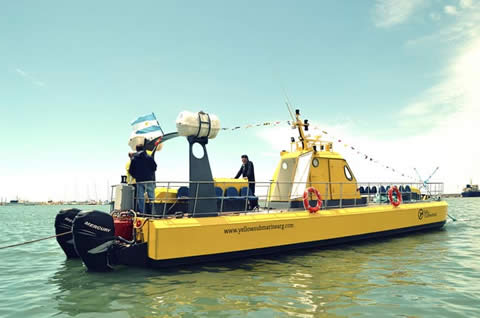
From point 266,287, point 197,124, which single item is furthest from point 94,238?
point 266,287

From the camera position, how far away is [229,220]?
831 cm

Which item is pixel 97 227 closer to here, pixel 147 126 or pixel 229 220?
pixel 229 220

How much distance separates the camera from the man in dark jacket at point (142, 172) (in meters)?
8.44

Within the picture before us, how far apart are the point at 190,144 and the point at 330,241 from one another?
18.2 ft

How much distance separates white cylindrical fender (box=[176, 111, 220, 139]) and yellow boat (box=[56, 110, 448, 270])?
7.8 inches

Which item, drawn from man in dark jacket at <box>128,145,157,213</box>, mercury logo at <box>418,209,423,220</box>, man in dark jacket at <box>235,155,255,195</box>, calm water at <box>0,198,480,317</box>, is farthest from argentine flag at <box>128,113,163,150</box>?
mercury logo at <box>418,209,423,220</box>

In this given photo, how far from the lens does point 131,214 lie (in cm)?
854

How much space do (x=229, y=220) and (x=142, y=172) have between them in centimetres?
259

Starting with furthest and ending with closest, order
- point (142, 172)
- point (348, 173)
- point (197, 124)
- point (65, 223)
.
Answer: point (348, 173), point (65, 223), point (142, 172), point (197, 124)

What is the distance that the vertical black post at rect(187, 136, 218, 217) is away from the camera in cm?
827

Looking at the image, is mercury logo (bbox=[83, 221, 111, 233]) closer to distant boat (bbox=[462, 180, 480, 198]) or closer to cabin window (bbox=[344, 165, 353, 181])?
cabin window (bbox=[344, 165, 353, 181])

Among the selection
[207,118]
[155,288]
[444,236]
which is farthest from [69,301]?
[444,236]

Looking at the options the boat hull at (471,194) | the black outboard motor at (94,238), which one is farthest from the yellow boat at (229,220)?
the boat hull at (471,194)

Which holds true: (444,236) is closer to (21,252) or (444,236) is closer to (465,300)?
(465,300)
